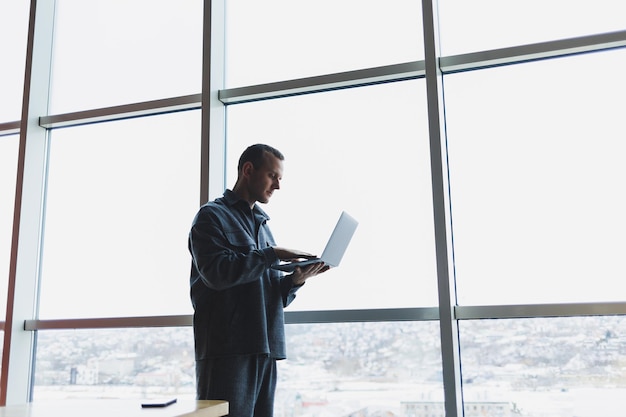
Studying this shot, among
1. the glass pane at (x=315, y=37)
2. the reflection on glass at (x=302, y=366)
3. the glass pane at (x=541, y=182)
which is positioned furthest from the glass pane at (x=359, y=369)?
the glass pane at (x=315, y=37)

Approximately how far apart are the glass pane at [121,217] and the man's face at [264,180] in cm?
65

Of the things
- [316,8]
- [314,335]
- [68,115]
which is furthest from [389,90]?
[68,115]

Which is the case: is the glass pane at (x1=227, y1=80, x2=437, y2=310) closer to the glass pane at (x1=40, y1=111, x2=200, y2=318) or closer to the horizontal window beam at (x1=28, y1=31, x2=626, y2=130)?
the horizontal window beam at (x1=28, y1=31, x2=626, y2=130)

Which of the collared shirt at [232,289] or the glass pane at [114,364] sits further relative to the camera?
the glass pane at [114,364]

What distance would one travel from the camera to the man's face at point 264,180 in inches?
95.3

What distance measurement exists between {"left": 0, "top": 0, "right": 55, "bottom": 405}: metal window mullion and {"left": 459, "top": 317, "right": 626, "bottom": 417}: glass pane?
2.05 meters

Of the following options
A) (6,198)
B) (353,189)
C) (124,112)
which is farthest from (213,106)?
(6,198)

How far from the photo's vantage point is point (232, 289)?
2256 millimetres

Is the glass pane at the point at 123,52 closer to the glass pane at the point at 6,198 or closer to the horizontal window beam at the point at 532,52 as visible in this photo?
the glass pane at the point at 6,198

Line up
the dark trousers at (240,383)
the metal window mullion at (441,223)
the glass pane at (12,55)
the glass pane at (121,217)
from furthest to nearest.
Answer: the glass pane at (12,55)
the glass pane at (121,217)
the metal window mullion at (441,223)
the dark trousers at (240,383)

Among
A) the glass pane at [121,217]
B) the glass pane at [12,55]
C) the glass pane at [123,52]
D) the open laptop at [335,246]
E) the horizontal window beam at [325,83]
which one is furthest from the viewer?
the glass pane at [12,55]

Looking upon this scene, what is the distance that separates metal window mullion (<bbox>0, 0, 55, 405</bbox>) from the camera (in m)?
3.06

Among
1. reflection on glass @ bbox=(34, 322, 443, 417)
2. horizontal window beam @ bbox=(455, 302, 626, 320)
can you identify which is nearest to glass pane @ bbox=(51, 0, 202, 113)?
reflection on glass @ bbox=(34, 322, 443, 417)

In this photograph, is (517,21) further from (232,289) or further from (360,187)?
(232,289)
